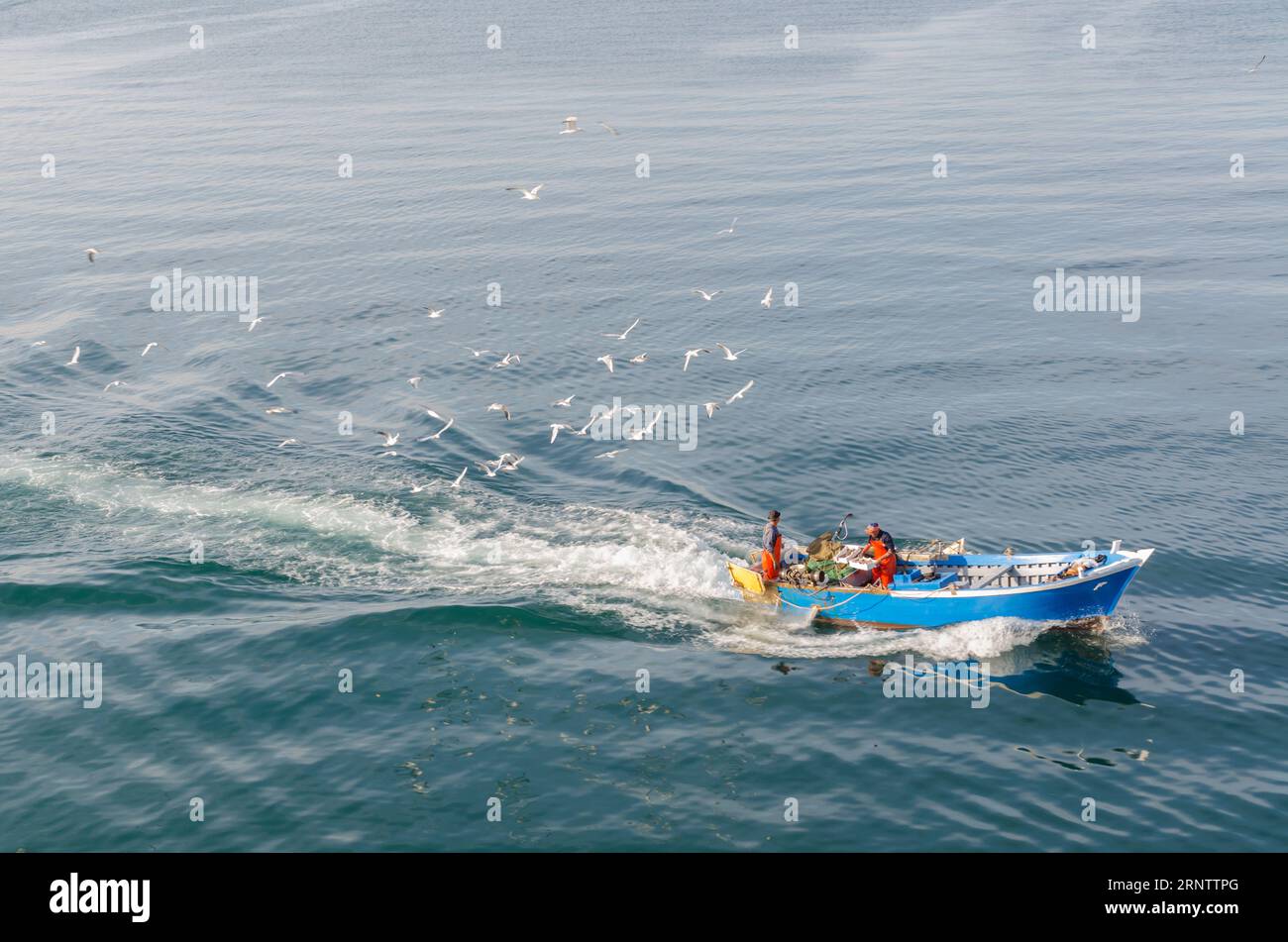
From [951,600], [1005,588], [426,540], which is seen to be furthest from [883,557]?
[426,540]

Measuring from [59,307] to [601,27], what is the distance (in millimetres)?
87481

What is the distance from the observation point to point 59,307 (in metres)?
70.5

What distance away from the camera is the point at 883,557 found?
4072 cm

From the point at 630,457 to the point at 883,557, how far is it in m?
15.0

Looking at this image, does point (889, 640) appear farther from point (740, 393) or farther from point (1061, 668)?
point (740, 393)

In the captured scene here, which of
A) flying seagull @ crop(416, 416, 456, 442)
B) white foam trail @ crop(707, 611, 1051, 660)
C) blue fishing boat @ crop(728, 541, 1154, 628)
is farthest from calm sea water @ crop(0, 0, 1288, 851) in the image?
flying seagull @ crop(416, 416, 456, 442)

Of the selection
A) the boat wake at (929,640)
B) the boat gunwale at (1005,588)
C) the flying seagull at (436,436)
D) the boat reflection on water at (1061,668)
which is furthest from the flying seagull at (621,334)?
the boat reflection on water at (1061,668)

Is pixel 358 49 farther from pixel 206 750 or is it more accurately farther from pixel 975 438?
pixel 206 750

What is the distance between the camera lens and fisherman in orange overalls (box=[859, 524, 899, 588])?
133 ft
